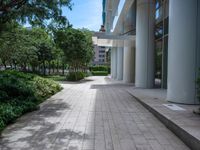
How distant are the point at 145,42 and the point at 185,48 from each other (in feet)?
22.3

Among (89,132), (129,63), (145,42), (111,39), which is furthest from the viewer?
(129,63)

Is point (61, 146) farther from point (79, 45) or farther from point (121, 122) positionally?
point (79, 45)

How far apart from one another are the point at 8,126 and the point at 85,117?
2.20m

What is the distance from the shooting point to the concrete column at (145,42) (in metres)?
14.8

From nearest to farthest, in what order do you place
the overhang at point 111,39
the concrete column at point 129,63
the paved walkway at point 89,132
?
the paved walkway at point 89,132 → the overhang at point 111,39 → the concrete column at point 129,63

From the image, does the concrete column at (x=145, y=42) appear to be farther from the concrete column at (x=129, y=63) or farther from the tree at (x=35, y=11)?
the tree at (x=35, y=11)

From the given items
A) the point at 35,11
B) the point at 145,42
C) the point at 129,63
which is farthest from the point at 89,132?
the point at 129,63

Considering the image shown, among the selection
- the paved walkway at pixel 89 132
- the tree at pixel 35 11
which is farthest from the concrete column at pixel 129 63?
the paved walkway at pixel 89 132

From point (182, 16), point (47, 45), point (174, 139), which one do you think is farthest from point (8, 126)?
point (47, 45)

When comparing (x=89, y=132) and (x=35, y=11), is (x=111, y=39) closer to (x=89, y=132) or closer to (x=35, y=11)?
(x=35, y=11)

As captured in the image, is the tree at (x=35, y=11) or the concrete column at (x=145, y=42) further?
the concrete column at (x=145, y=42)

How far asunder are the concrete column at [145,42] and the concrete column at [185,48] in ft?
20.8

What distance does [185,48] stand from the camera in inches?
319

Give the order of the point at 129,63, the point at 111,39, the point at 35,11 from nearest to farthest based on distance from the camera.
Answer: the point at 35,11, the point at 111,39, the point at 129,63
